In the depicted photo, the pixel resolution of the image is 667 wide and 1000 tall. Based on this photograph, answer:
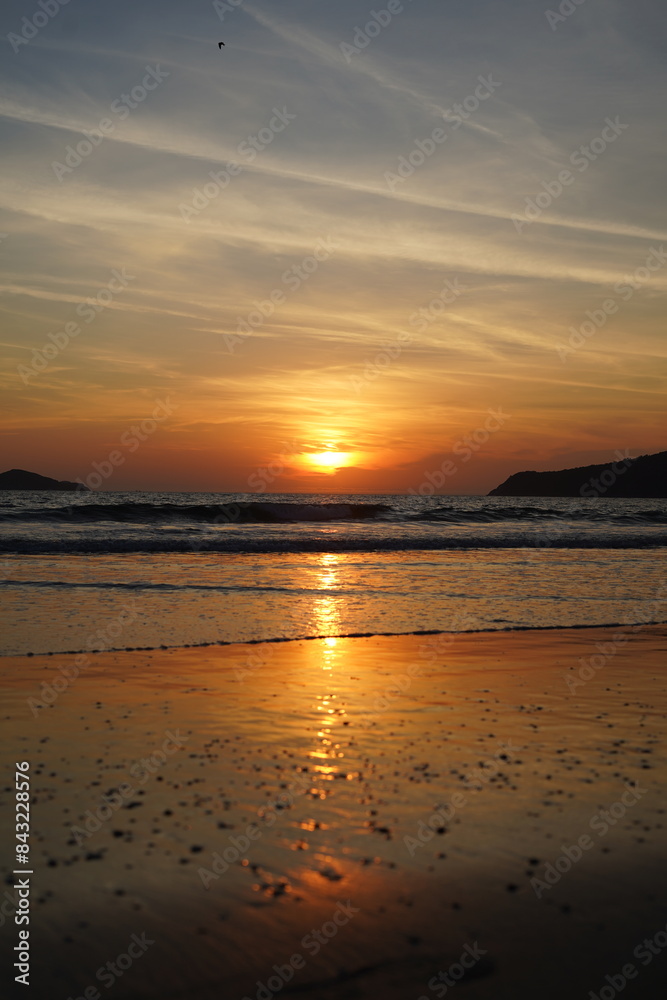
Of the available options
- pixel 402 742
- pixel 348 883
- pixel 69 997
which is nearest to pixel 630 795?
pixel 402 742

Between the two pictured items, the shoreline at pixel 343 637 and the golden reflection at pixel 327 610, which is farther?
the golden reflection at pixel 327 610

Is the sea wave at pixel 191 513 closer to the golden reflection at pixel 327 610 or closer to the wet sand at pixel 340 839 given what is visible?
the golden reflection at pixel 327 610

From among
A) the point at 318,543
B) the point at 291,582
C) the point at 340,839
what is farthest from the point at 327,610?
the point at 318,543

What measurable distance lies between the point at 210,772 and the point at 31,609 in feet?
34.3

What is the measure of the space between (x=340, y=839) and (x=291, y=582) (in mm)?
16993

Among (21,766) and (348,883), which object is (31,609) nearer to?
(21,766)

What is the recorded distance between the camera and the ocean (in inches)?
576

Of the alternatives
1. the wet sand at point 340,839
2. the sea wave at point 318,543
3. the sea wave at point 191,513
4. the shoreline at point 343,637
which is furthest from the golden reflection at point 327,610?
the sea wave at point 191,513

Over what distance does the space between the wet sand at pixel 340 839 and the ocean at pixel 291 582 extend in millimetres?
4714

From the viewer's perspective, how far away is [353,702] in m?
9.14

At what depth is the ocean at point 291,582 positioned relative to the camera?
14.6 metres

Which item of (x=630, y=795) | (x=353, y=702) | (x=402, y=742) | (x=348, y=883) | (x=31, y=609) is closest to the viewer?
(x=348, y=883)

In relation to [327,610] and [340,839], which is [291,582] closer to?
[327,610]

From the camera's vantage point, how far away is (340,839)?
534cm
